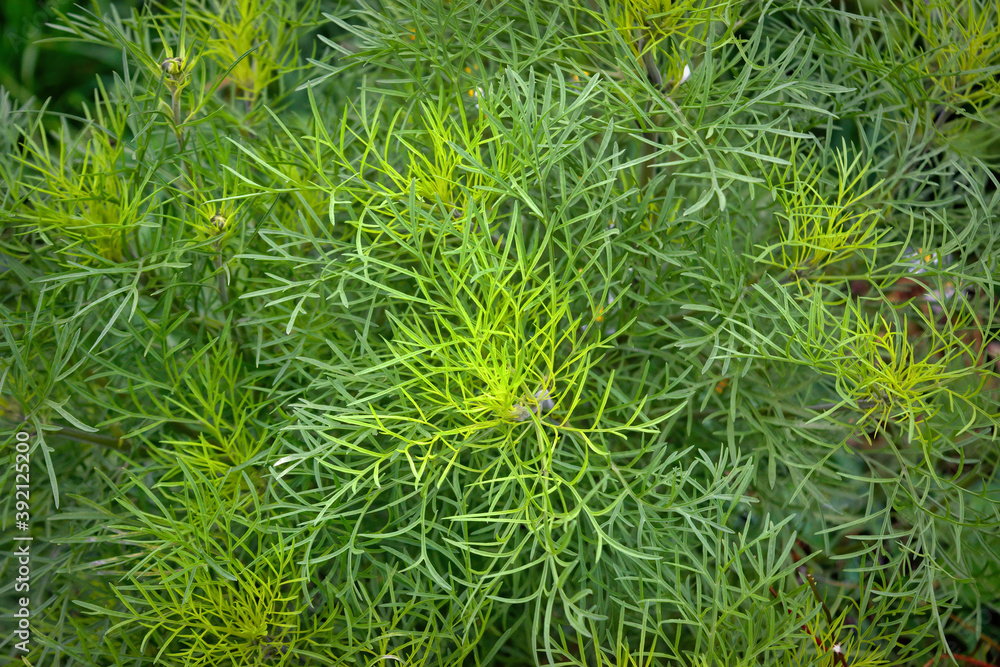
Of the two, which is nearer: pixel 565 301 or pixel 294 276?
pixel 565 301

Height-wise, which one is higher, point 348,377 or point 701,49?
point 701,49

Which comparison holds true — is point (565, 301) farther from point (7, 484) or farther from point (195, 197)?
point (7, 484)

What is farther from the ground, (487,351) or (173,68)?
(173,68)

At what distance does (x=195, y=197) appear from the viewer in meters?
0.60

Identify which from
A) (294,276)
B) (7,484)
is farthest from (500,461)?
(7,484)

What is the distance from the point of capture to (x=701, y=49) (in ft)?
2.19

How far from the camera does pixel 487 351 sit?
1.88 feet

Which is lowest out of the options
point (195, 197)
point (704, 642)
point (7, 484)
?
point (704, 642)

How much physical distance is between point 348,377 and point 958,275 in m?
0.46

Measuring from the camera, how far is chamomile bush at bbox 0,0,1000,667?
52 cm

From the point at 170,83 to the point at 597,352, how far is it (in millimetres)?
401

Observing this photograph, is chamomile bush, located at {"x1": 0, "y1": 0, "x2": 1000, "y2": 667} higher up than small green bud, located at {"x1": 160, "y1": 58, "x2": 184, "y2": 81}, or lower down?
lower down

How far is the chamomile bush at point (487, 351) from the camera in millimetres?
522

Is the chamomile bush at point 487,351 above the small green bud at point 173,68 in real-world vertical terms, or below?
below
